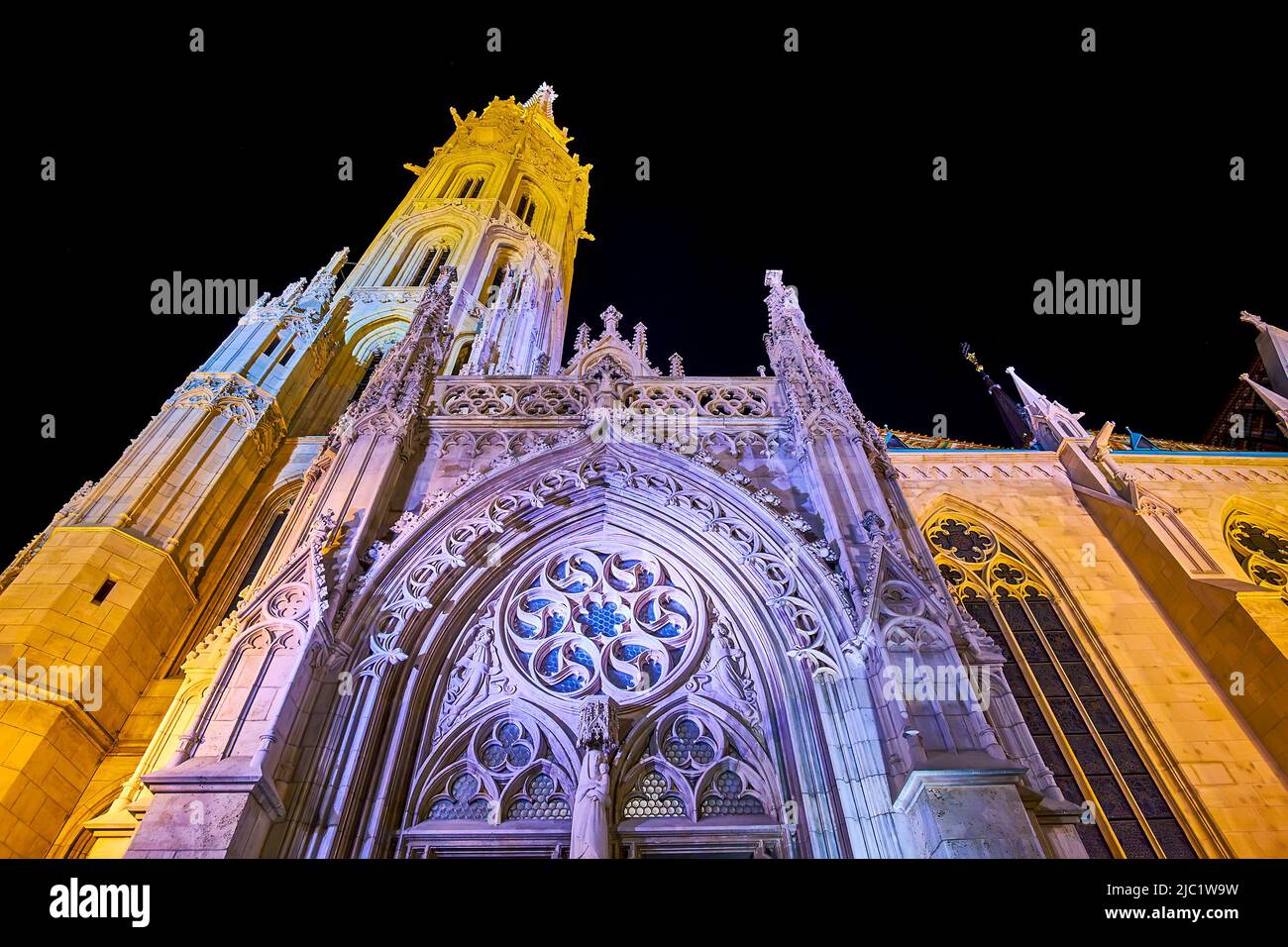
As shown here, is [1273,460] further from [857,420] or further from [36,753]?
[36,753]

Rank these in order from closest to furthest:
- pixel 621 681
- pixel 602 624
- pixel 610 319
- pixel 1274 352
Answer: pixel 621 681, pixel 602 624, pixel 610 319, pixel 1274 352

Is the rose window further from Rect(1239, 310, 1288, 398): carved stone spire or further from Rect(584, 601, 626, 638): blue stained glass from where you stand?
Rect(584, 601, 626, 638): blue stained glass

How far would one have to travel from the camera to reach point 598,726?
7.45m

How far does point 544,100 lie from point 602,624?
Answer: 152 feet

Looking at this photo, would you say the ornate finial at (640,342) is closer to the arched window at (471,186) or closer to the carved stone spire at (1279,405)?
the carved stone spire at (1279,405)

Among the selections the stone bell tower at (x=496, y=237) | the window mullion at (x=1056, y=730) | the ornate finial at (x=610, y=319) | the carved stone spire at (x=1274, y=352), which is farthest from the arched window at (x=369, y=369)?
the carved stone spire at (x=1274, y=352)

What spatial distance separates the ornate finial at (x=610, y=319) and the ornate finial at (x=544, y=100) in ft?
117

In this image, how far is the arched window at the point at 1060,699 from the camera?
9359mm

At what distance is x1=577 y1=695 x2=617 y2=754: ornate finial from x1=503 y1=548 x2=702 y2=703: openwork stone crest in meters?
0.55
